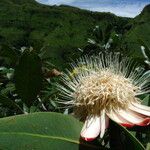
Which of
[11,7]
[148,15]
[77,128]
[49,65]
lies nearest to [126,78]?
[77,128]

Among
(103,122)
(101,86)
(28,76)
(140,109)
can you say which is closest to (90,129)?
(103,122)

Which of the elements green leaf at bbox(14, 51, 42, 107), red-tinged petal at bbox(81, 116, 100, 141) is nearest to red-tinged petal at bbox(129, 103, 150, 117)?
red-tinged petal at bbox(81, 116, 100, 141)

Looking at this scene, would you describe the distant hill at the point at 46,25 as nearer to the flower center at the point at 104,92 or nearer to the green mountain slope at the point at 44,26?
the green mountain slope at the point at 44,26

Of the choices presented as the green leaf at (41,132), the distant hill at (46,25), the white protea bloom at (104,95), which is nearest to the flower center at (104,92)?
the white protea bloom at (104,95)

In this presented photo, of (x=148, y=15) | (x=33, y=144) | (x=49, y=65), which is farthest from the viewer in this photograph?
(x=148, y=15)

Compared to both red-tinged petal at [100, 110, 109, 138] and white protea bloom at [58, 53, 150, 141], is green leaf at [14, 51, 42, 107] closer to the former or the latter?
white protea bloom at [58, 53, 150, 141]

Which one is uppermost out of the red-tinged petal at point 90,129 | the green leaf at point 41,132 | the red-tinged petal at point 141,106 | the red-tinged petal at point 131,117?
the red-tinged petal at point 141,106

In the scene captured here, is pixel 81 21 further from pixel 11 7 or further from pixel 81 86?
pixel 81 86

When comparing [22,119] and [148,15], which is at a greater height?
[22,119]
